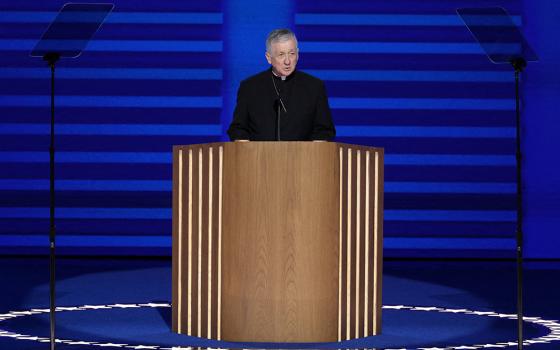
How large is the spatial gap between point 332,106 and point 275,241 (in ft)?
16.5

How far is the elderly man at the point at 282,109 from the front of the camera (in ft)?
18.3

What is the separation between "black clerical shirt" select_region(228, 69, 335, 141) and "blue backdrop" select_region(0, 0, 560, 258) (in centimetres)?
459

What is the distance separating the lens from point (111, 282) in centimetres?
867

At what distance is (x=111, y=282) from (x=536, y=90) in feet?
13.1

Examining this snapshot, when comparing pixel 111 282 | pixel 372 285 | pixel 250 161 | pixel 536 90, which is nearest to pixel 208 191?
pixel 250 161

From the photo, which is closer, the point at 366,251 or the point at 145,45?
the point at 366,251

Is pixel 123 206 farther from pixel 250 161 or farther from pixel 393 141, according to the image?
pixel 250 161

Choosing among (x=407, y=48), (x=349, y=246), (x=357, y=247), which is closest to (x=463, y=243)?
(x=407, y=48)

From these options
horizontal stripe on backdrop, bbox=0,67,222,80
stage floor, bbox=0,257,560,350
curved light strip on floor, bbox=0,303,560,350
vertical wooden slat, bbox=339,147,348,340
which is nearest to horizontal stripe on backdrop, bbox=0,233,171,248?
stage floor, bbox=0,257,560,350

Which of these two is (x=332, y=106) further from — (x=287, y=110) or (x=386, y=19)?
(x=287, y=110)

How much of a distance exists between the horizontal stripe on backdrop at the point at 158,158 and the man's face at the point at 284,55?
4.87 m

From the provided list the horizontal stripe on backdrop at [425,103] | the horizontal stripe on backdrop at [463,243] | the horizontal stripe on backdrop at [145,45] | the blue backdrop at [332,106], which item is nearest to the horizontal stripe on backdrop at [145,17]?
the blue backdrop at [332,106]

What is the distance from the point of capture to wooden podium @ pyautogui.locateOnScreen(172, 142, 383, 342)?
5262 millimetres

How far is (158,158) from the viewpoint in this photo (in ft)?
33.6
